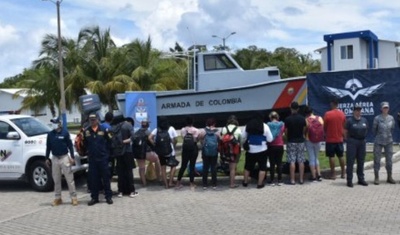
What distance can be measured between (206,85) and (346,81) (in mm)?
5759

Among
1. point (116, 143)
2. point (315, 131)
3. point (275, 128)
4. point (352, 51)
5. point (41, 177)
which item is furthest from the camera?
point (352, 51)

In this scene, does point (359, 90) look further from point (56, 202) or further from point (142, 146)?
point (56, 202)

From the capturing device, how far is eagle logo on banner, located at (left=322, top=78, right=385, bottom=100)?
48.3 feet

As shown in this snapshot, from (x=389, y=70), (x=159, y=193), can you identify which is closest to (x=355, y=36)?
(x=389, y=70)

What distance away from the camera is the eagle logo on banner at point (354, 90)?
14.7 m

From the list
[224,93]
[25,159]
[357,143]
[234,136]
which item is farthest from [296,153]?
[224,93]

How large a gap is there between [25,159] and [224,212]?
5413mm

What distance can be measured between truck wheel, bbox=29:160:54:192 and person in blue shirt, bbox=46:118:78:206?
1516 millimetres

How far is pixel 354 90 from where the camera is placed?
14.9 m

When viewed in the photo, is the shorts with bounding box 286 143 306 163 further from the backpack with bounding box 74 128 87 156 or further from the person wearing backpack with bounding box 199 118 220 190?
the backpack with bounding box 74 128 87 156

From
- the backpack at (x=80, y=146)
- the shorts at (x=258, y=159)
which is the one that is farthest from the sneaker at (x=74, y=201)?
the shorts at (x=258, y=159)

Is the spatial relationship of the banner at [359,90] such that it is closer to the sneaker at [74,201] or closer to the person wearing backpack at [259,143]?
the person wearing backpack at [259,143]

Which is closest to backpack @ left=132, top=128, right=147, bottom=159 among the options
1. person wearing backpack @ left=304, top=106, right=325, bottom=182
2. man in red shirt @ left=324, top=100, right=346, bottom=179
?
person wearing backpack @ left=304, top=106, right=325, bottom=182

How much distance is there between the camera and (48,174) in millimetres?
12062
